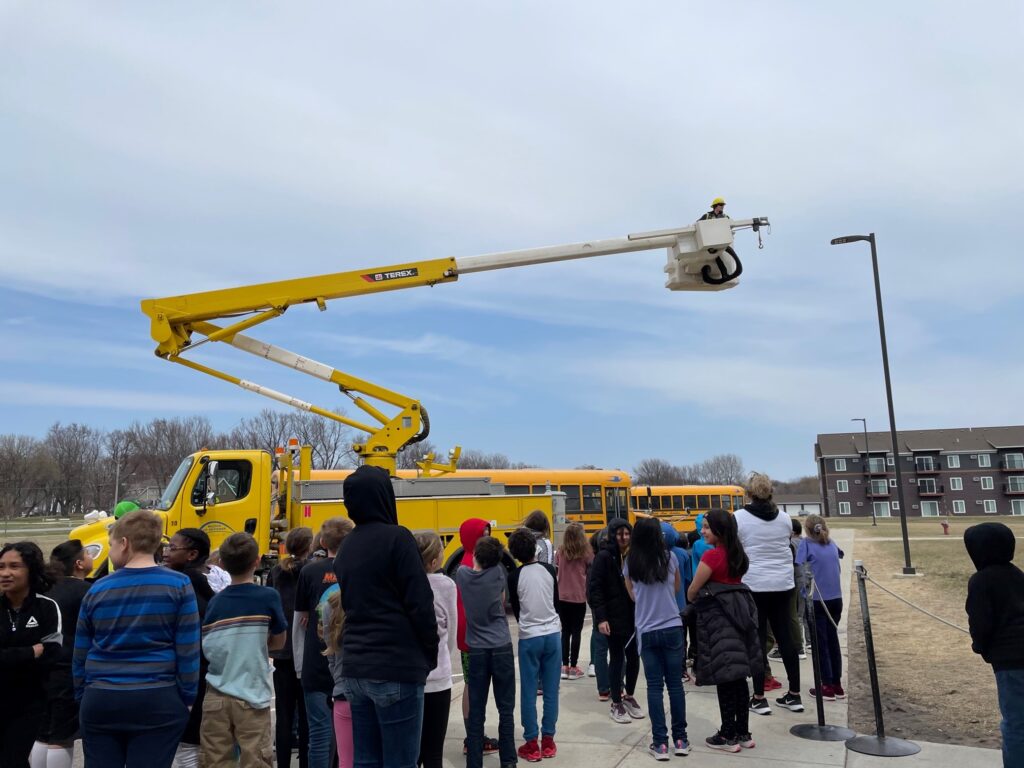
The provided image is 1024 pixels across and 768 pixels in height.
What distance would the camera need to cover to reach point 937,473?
88750 millimetres

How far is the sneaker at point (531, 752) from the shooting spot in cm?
563

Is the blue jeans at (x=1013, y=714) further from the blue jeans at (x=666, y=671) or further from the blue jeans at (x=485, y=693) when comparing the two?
the blue jeans at (x=485, y=693)

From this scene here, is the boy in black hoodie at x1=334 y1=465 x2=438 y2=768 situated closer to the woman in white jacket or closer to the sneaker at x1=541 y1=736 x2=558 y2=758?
the sneaker at x1=541 y1=736 x2=558 y2=758

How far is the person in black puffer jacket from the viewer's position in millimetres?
6574

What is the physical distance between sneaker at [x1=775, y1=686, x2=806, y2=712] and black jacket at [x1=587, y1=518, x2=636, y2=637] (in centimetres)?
165

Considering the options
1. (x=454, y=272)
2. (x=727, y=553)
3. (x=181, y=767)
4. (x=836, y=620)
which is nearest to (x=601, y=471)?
(x=454, y=272)

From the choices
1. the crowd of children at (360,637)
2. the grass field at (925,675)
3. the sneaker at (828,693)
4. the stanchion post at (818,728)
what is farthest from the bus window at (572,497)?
the stanchion post at (818,728)

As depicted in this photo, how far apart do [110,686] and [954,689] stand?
7.86 meters

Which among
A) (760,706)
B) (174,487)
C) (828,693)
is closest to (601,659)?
(760,706)

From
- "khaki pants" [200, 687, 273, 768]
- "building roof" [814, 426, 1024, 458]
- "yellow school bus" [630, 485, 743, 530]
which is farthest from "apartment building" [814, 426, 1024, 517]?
"khaki pants" [200, 687, 273, 768]

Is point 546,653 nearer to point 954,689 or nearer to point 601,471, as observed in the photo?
point 954,689

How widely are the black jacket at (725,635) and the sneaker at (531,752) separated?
1368mm

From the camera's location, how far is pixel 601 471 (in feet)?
80.2

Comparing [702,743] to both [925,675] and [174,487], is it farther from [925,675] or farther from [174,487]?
[174,487]
